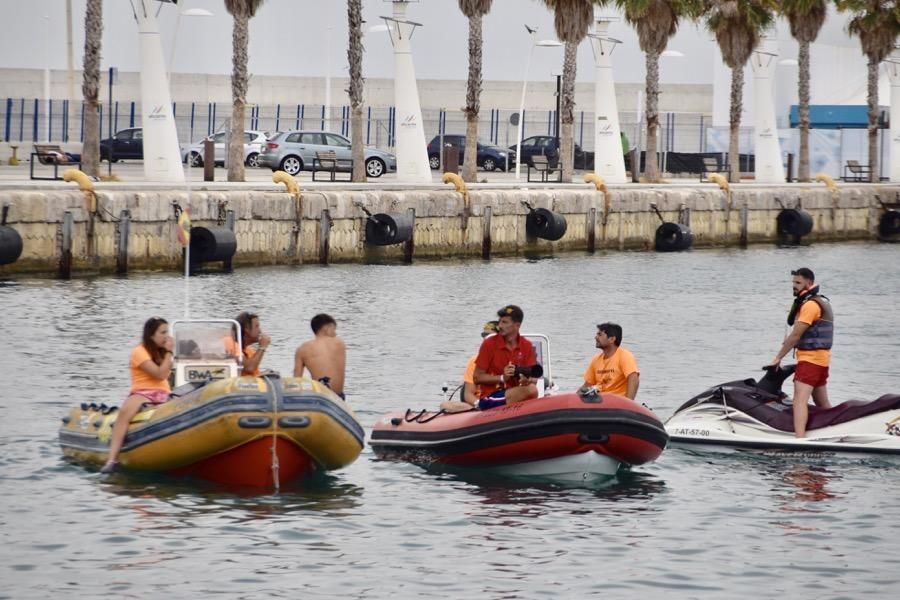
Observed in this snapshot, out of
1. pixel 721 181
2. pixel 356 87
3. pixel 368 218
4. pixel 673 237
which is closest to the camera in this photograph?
pixel 368 218

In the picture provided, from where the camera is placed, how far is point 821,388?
16.5 metres

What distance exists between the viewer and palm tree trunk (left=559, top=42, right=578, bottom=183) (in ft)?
164

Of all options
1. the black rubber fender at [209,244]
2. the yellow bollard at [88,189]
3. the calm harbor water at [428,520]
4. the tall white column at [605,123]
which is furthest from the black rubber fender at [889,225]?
the calm harbor water at [428,520]

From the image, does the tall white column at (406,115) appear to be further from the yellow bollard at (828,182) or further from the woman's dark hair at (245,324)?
the woman's dark hair at (245,324)

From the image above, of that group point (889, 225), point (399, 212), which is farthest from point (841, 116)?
point (399, 212)

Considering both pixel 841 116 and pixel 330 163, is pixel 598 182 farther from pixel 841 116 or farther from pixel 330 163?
pixel 841 116

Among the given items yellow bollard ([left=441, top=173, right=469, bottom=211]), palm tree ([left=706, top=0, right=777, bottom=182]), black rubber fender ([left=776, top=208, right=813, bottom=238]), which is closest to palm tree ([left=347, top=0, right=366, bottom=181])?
yellow bollard ([left=441, top=173, right=469, bottom=211])

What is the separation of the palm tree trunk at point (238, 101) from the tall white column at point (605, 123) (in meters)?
12.6

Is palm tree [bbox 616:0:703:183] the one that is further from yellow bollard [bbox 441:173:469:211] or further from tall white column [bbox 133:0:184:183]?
tall white column [bbox 133:0:184:183]

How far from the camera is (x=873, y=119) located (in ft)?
200

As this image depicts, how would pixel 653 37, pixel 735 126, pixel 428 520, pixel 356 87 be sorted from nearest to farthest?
pixel 428 520, pixel 356 87, pixel 653 37, pixel 735 126

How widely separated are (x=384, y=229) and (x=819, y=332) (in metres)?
24.5

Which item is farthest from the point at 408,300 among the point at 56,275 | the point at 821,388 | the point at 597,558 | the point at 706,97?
the point at 706,97

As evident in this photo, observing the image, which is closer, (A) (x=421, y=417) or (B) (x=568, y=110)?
(A) (x=421, y=417)
